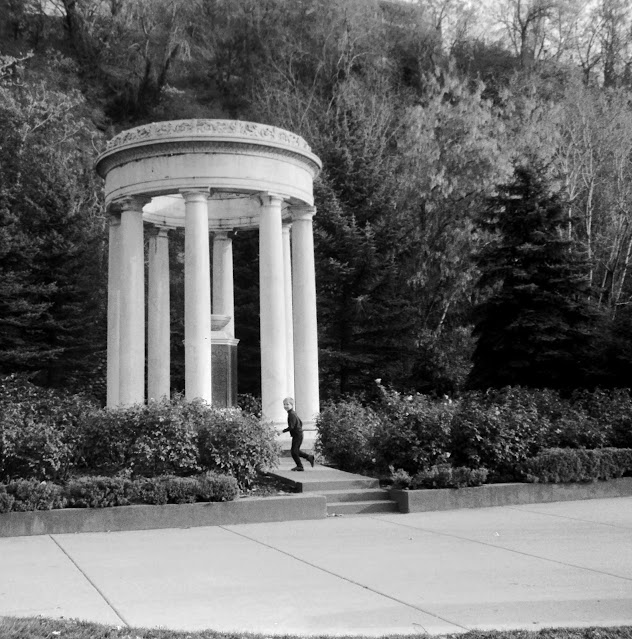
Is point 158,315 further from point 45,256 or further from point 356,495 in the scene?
point 45,256

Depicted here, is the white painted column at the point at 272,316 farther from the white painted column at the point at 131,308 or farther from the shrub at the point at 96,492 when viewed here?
the shrub at the point at 96,492

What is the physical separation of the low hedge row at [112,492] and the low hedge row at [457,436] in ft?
15.0

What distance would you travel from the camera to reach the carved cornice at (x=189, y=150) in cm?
2561

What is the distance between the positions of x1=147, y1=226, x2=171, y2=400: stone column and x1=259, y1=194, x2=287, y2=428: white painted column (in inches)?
223

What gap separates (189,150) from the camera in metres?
25.7

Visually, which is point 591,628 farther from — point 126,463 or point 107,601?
point 126,463

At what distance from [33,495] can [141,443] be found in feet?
9.26

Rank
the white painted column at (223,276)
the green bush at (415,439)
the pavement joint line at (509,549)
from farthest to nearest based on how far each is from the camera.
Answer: the white painted column at (223,276), the green bush at (415,439), the pavement joint line at (509,549)

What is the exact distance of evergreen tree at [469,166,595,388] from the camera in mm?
34344

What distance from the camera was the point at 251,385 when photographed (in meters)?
47.7

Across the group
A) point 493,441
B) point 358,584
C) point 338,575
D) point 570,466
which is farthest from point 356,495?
point 358,584

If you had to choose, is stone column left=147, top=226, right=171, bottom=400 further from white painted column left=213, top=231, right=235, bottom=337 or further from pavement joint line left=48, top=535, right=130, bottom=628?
pavement joint line left=48, top=535, right=130, bottom=628

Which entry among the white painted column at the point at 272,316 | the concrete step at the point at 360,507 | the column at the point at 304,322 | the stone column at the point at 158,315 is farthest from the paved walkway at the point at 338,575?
the stone column at the point at 158,315

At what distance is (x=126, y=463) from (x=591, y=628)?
11.8m
